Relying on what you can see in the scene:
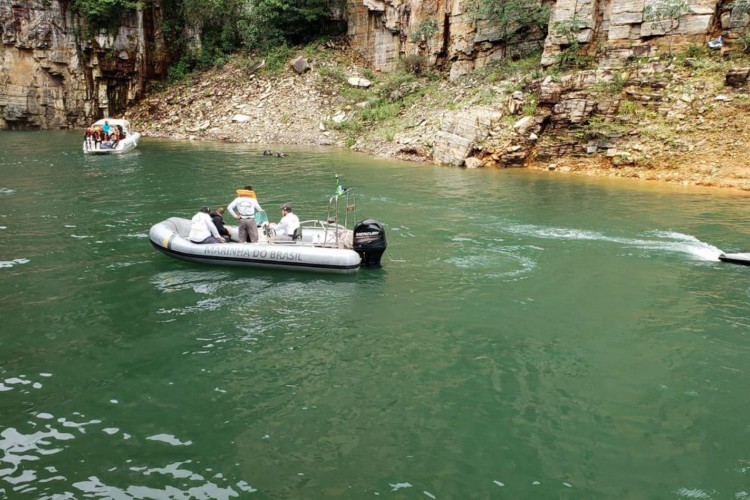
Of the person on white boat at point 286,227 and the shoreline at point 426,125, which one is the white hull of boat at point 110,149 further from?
the person on white boat at point 286,227

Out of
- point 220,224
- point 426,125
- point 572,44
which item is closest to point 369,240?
point 220,224

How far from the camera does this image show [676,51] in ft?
82.8

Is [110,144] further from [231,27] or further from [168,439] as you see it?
[168,439]

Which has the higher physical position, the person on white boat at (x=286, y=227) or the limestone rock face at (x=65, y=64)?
the limestone rock face at (x=65, y=64)

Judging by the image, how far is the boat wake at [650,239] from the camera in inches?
525

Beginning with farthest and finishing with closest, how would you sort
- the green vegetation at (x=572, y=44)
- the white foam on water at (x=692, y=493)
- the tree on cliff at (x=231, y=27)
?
the tree on cliff at (x=231, y=27)
the green vegetation at (x=572, y=44)
the white foam on water at (x=692, y=493)

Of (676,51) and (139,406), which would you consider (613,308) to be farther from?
(676,51)

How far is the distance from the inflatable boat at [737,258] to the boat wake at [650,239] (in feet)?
0.63

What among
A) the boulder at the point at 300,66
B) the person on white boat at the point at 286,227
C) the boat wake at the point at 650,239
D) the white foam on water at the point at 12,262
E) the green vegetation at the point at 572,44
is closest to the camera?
the white foam on water at the point at 12,262

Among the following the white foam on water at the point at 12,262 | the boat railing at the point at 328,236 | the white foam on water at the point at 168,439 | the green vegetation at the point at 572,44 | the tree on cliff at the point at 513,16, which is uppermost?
the tree on cliff at the point at 513,16

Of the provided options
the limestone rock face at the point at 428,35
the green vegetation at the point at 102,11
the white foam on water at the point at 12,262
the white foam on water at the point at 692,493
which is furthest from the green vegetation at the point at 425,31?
the white foam on water at the point at 692,493

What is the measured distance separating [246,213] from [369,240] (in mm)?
3000

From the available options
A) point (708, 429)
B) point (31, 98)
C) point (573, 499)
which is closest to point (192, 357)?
point (573, 499)

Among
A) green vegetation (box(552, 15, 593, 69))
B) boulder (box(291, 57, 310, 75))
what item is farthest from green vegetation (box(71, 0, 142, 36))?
green vegetation (box(552, 15, 593, 69))
